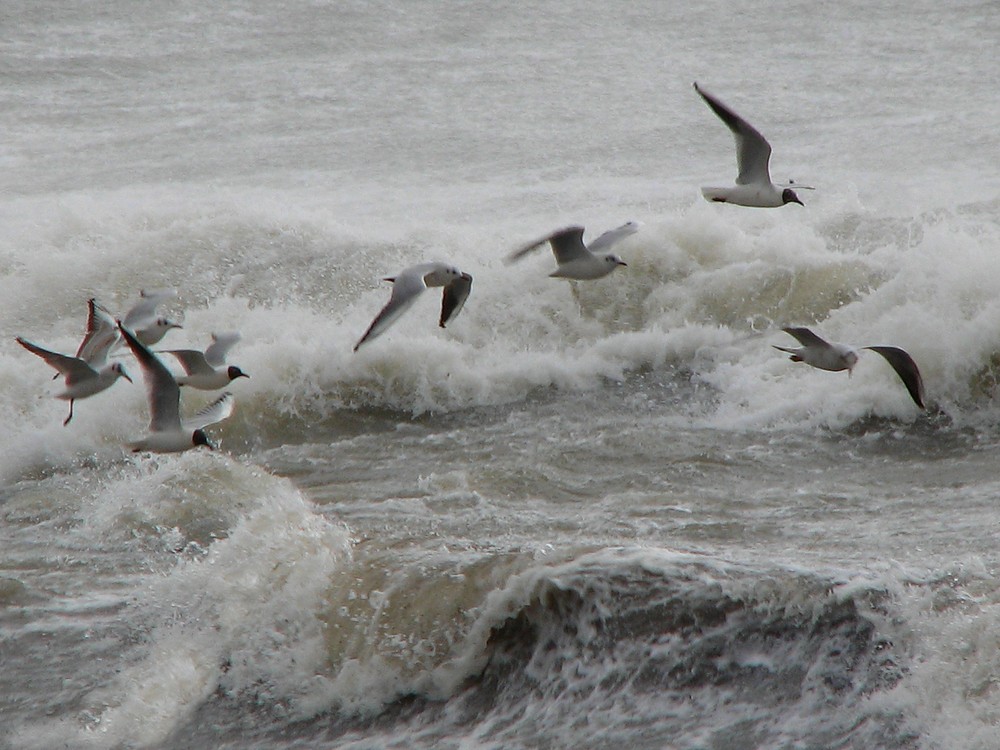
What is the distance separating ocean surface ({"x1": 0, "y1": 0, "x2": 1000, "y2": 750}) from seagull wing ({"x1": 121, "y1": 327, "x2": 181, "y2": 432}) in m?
0.64

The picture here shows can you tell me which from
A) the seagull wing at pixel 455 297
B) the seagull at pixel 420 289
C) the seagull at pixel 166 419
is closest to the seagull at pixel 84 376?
the seagull at pixel 166 419

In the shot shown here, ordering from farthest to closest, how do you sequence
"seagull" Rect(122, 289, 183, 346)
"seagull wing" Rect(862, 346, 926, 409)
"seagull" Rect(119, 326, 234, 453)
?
1. "seagull" Rect(122, 289, 183, 346)
2. "seagull wing" Rect(862, 346, 926, 409)
3. "seagull" Rect(119, 326, 234, 453)

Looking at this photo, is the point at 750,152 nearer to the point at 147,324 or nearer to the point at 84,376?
the point at 147,324

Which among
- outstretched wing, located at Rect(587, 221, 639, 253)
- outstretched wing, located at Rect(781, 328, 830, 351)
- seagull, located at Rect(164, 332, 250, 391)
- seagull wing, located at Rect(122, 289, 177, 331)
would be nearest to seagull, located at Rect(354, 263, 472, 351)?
seagull, located at Rect(164, 332, 250, 391)

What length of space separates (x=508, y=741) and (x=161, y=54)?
15626 millimetres

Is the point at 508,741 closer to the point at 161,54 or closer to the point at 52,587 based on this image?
the point at 52,587

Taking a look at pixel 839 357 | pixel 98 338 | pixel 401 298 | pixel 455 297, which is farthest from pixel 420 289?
pixel 839 357

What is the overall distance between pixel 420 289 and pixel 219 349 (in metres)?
1.35

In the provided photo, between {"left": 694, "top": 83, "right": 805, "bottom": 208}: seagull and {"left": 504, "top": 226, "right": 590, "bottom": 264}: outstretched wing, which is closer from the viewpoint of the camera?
{"left": 694, "top": 83, "right": 805, "bottom": 208}: seagull

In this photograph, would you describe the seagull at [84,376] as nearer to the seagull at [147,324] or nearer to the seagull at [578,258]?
the seagull at [147,324]

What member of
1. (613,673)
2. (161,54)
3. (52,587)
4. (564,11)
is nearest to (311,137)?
(161,54)

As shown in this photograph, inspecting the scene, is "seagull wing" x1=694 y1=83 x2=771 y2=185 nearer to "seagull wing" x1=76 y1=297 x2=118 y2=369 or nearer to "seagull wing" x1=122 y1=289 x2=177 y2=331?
"seagull wing" x1=122 y1=289 x2=177 y2=331

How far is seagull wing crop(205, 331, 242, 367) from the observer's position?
7.36 meters

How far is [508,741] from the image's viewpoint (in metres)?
5.23
